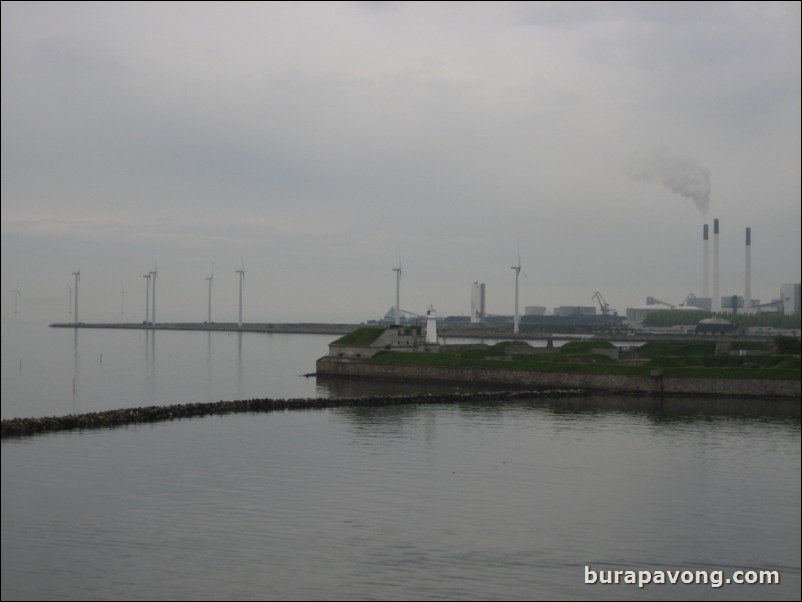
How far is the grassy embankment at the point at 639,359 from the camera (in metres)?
50.6

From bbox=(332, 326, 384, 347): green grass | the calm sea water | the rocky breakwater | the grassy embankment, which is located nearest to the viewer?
the calm sea water

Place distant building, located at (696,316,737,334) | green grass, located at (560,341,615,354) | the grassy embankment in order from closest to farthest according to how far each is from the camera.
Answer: the grassy embankment → green grass, located at (560,341,615,354) → distant building, located at (696,316,737,334)

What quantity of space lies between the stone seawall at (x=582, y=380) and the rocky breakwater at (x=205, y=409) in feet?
9.26

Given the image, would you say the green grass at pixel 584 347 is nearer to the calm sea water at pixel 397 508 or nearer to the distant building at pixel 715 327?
the calm sea water at pixel 397 508

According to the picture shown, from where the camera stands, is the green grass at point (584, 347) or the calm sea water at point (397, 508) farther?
the green grass at point (584, 347)

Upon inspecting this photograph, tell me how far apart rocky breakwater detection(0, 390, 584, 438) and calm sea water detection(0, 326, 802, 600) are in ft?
4.19

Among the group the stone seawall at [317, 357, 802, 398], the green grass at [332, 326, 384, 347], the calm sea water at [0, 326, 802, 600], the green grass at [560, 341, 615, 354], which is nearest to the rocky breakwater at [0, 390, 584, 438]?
the calm sea water at [0, 326, 802, 600]

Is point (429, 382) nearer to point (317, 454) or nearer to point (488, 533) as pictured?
point (317, 454)

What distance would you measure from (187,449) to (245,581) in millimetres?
16511

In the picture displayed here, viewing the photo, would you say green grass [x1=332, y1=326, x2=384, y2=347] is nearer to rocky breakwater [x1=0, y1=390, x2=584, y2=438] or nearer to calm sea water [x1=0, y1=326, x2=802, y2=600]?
rocky breakwater [x1=0, y1=390, x2=584, y2=438]

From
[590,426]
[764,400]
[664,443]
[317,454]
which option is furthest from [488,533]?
[764,400]

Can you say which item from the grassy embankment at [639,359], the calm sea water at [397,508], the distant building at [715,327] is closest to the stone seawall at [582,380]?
the grassy embankment at [639,359]

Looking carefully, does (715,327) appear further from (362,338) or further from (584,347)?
(362,338)

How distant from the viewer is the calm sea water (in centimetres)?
1747
